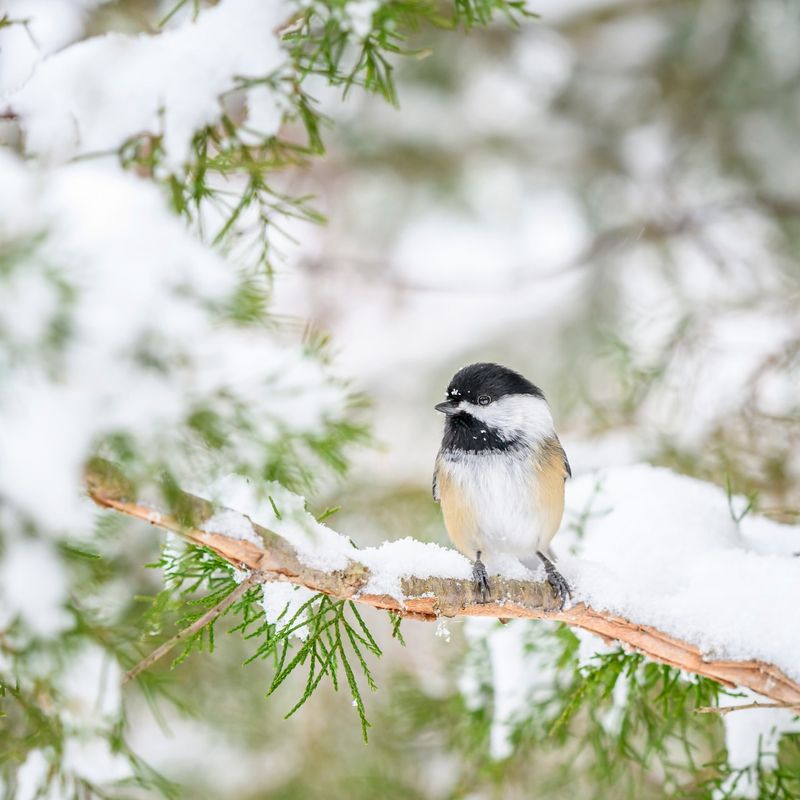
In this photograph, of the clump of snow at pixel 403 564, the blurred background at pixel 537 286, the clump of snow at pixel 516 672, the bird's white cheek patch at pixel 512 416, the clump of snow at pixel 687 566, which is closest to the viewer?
the clump of snow at pixel 403 564

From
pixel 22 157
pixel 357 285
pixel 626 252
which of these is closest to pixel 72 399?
pixel 22 157

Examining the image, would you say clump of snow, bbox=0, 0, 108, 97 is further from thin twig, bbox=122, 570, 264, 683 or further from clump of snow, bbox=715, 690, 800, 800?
clump of snow, bbox=715, 690, 800, 800

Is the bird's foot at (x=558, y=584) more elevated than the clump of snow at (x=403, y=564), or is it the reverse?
the clump of snow at (x=403, y=564)

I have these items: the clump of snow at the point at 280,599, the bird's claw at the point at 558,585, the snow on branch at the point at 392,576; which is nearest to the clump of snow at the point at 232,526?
the snow on branch at the point at 392,576

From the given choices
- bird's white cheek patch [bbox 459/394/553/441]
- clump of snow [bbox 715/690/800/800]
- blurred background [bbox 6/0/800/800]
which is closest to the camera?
clump of snow [bbox 715/690/800/800]

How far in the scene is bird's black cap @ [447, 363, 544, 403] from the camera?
2.84 metres

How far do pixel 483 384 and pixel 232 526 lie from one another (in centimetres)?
140

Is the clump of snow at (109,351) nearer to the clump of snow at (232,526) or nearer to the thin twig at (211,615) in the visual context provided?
the clump of snow at (232,526)

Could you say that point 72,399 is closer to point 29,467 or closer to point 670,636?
point 29,467

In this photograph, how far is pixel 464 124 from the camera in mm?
5684

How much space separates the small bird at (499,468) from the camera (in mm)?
2729

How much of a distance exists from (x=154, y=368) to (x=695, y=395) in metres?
2.56

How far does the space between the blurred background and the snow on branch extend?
75cm

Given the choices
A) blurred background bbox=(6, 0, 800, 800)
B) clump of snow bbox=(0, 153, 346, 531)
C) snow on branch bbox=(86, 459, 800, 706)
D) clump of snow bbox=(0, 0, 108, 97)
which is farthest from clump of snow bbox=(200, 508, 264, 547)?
blurred background bbox=(6, 0, 800, 800)
